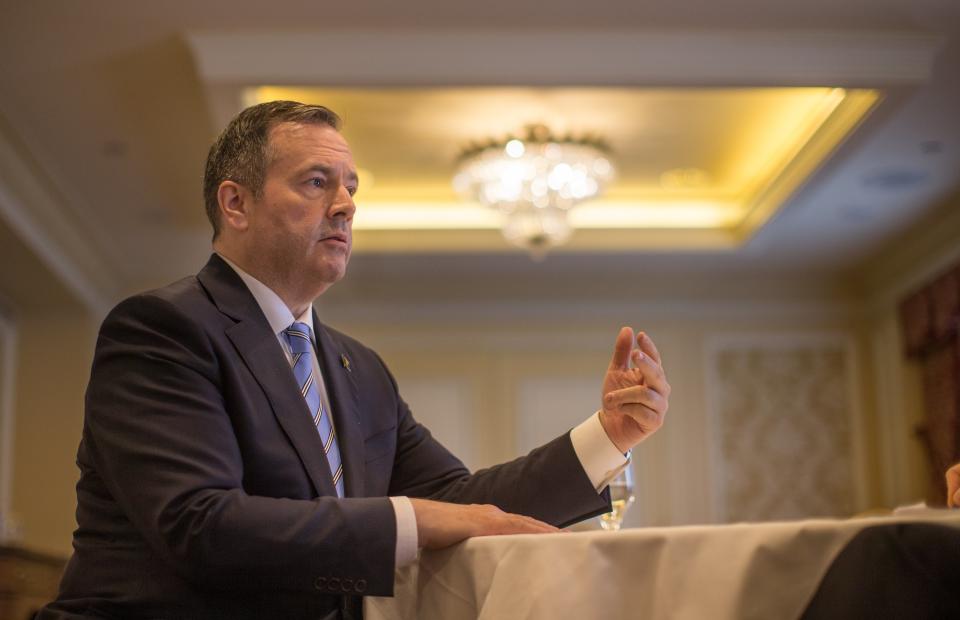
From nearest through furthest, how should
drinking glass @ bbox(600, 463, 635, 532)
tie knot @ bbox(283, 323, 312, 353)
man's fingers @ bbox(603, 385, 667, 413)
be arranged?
man's fingers @ bbox(603, 385, 667, 413)
tie knot @ bbox(283, 323, 312, 353)
drinking glass @ bbox(600, 463, 635, 532)

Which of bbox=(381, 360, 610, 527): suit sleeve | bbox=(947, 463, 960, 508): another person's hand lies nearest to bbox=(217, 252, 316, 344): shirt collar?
bbox=(381, 360, 610, 527): suit sleeve

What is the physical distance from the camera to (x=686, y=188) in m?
8.07

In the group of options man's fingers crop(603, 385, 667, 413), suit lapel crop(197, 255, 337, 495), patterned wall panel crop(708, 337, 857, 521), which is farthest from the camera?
patterned wall panel crop(708, 337, 857, 521)

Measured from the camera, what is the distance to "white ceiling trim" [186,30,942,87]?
17.6ft

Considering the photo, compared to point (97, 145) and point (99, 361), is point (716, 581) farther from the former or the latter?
point (97, 145)

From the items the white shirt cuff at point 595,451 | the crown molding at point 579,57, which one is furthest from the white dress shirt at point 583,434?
the crown molding at point 579,57

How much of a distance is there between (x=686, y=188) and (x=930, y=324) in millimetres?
1956

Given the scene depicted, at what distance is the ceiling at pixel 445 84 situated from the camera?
17.1 ft

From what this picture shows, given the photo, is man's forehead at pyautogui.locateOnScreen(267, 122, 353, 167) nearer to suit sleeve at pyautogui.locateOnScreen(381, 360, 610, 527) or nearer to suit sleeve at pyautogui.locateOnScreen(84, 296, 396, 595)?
suit sleeve at pyautogui.locateOnScreen(84, 296, 396, 595)

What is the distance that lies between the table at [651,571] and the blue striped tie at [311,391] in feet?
1.27

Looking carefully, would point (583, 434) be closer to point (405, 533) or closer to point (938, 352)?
point (405, 533)

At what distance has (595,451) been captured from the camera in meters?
2.02

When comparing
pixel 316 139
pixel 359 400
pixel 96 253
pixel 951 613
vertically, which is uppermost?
pixel 96 253

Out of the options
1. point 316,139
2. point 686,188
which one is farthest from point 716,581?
point 686,188
